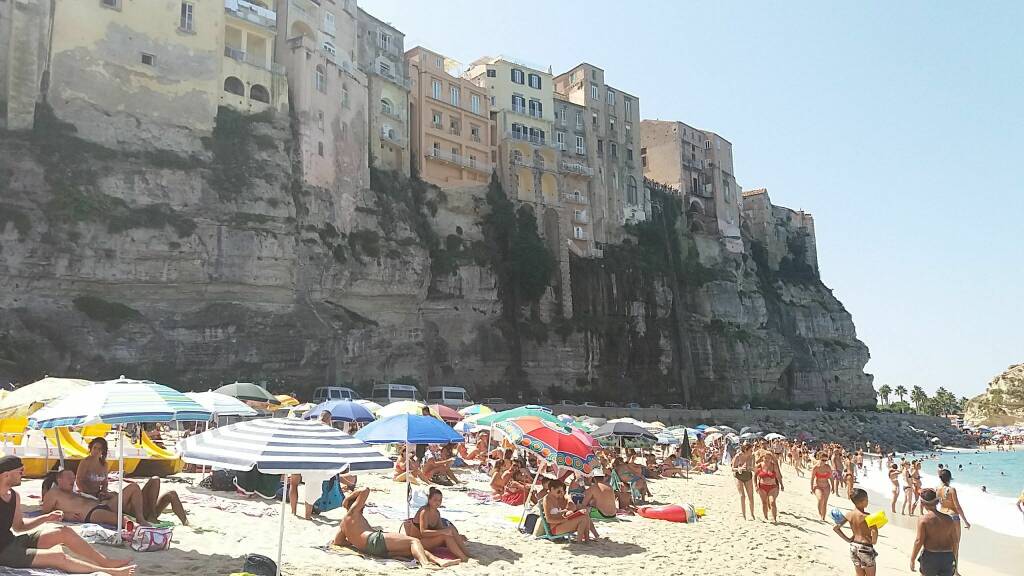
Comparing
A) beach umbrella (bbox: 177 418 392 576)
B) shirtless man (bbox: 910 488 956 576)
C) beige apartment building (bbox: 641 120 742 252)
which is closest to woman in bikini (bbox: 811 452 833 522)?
shirtless man (bbox: 910 488 956 576)

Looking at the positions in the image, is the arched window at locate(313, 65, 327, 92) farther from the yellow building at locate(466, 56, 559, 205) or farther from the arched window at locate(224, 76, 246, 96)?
the yellow building at locate(466, 56, 559, 205)

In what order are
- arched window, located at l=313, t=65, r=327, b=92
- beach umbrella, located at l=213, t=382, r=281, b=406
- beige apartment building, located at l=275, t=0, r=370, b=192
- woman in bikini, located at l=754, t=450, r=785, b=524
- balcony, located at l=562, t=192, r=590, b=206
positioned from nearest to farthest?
woman in bikini, located at l=754, t=450, r=785, b=524
beach umbrella, located at l=213, t=382, r=281, b=406
beige apartment building, located at l=275, t=0, r=370, b=192
arched window, located at l=313, t=65, r=327, b=92
balcony, located at l=562, t=192, r=590, b=206

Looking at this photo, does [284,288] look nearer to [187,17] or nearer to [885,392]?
[187,17]

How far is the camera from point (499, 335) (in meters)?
49.1

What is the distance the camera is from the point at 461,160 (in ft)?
174

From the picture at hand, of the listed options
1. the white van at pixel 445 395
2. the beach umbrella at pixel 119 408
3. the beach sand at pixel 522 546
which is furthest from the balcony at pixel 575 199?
the beach umbrella at pixel 119 408

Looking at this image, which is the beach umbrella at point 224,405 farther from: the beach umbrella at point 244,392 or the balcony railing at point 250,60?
the balcony railing at point 250,60

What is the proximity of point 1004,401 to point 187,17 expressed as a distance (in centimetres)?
9391

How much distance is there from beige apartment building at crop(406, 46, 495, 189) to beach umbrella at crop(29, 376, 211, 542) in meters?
43.1

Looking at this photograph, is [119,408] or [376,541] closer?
[119,408]

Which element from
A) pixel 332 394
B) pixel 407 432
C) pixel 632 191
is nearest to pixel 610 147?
pixel 632 191

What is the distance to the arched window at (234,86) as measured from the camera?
3875cm

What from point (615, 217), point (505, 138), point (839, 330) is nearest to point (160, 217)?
point (505, 138)

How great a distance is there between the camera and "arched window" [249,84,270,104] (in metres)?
39.7
